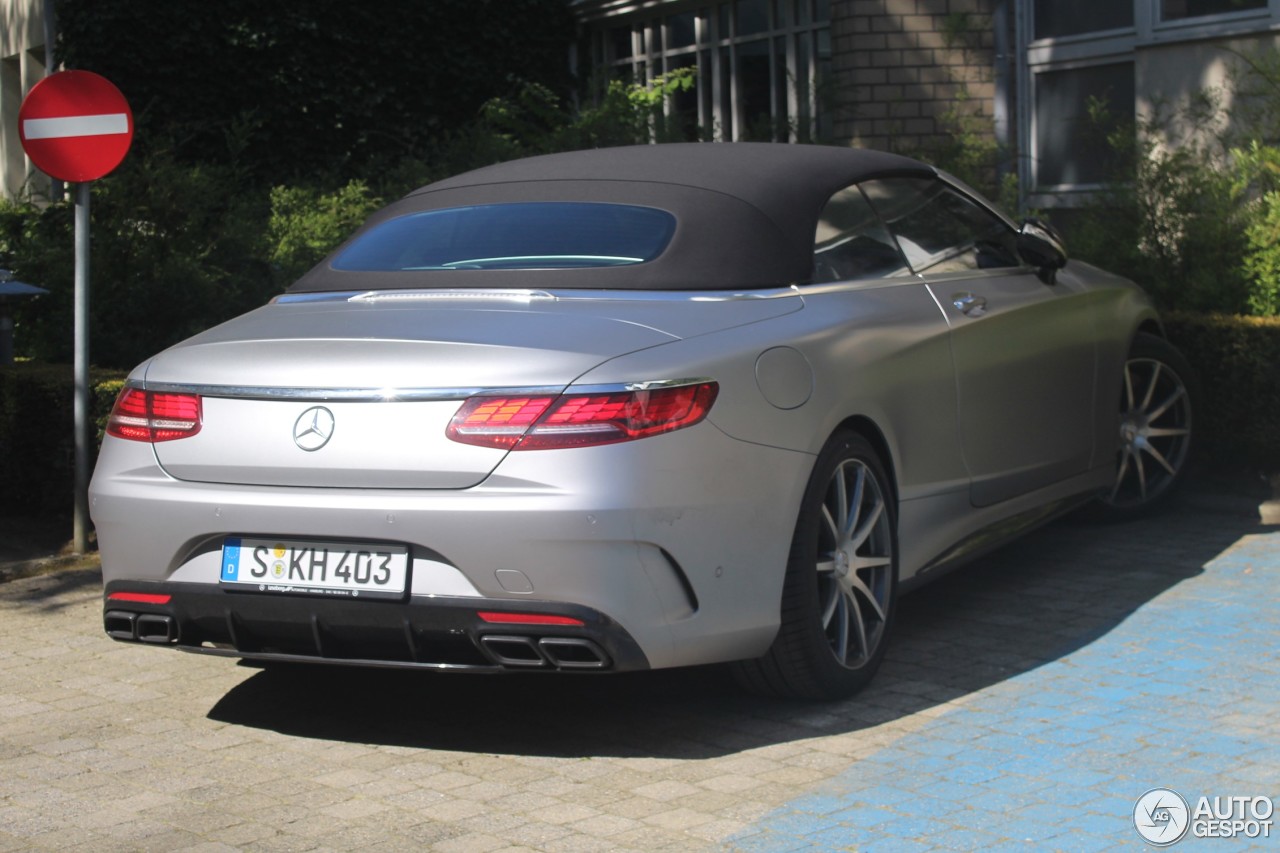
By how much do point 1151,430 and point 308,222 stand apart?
6.72 meters

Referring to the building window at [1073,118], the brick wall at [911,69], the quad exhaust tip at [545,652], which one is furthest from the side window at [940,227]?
the brick wall at [911,69]

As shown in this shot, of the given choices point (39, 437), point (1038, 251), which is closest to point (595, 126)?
point (39, 437)

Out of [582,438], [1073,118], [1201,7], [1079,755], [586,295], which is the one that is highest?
[1201,7]

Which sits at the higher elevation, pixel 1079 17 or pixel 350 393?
pixel 1079 17

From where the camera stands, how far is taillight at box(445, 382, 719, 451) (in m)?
4.40

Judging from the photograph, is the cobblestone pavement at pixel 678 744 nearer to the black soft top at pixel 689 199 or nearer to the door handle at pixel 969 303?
the door handle at pixel 969 303

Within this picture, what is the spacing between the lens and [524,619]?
4.46 metres

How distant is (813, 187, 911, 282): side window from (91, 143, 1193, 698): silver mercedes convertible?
0.01m

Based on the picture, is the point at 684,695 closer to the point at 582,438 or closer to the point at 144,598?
the point at 582,438

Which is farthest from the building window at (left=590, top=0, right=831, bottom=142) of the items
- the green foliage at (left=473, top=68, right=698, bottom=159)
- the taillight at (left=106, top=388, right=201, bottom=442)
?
the taillight at (left=106, top=388, right=201, bottom=442)

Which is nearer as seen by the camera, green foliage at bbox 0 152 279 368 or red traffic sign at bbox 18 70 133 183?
red traffic sign at bbox 18 70 133 183

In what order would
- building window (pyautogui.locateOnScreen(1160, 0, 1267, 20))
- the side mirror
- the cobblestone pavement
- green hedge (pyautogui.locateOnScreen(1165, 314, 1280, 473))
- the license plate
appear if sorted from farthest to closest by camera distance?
building window (pyautogui.locateOnScreen(1160, 0, 1267, 20)) → green hedge (pyautogui.locateOnScreen(1165, 314, 1280, 473)) → the side mirror → the license plate → the cobblestone pavement

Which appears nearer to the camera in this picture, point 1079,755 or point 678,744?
point 1079,755

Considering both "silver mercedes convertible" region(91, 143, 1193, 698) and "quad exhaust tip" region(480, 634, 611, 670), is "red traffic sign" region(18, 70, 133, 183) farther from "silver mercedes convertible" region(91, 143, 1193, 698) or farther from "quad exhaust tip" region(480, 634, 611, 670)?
"quad exhaust tip" region(480, 634, 611, 670)
